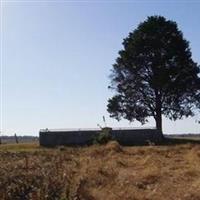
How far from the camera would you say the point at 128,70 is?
184 feet

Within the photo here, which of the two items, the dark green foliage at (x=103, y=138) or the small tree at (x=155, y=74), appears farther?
the small tree at (x=155, y=74)

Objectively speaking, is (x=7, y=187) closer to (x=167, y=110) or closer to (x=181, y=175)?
(x=181, y=175)

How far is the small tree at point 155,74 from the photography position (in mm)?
54531

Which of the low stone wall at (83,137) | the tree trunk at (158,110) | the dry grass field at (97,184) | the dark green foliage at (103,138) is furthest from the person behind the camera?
the tree trunk at (158,110)

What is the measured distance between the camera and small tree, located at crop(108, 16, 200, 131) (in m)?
54.5

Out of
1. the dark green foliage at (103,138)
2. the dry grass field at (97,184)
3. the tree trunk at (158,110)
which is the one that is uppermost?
the tree trunk at (158,110)

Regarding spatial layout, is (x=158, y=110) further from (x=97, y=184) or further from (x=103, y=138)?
(x=97, y=184)

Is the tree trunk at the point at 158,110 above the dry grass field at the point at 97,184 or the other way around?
above

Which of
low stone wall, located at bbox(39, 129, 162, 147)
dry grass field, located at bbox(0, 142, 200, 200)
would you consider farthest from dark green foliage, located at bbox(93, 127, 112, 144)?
dry grass field, located at bbox(0, 142, 200, 200)

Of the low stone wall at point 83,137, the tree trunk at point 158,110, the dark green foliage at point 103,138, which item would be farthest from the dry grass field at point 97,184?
the tree trunk at point 158,110

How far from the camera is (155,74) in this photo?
54531 millimetres

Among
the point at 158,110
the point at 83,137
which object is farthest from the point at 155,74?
the point at 83,137

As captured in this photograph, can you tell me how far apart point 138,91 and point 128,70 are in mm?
2168

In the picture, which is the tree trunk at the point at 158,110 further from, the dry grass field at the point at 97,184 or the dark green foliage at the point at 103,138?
the dry grass field at the point at 97,184
